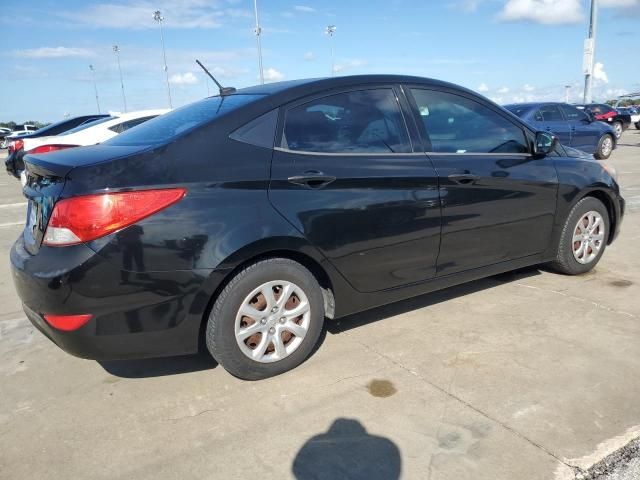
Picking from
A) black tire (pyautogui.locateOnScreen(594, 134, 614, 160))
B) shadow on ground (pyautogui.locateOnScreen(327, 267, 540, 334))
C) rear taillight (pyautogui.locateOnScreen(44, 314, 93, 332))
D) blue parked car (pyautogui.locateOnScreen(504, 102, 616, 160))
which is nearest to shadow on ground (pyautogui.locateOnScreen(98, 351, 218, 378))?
rear taillight (pyautogui.locateOnScreen(44, 314, 93, 332))

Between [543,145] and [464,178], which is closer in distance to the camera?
[464,178]

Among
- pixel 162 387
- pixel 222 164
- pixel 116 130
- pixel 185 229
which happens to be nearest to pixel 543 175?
pixel 222 164

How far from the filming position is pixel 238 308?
2.73m

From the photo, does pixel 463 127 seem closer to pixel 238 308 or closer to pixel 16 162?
pixel 238 308

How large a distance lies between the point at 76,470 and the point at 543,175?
11.7 feet

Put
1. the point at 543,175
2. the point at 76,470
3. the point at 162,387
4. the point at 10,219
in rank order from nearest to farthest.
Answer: the point at 76,470
the point at 162,387
the point at 543,175
the point at 10,219

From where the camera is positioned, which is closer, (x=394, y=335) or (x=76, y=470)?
(x=76, y=470)

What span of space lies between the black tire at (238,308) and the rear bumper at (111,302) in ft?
0.35

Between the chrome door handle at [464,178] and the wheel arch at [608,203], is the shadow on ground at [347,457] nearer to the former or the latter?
the chrome door handle at [464,178]

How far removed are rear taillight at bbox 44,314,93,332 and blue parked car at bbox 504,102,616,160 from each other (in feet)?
37.8

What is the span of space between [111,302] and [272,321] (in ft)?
2.79

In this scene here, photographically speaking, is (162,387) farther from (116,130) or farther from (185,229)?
(116,130)

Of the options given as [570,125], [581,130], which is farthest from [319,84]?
[581,130]

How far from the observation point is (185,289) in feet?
8.39
